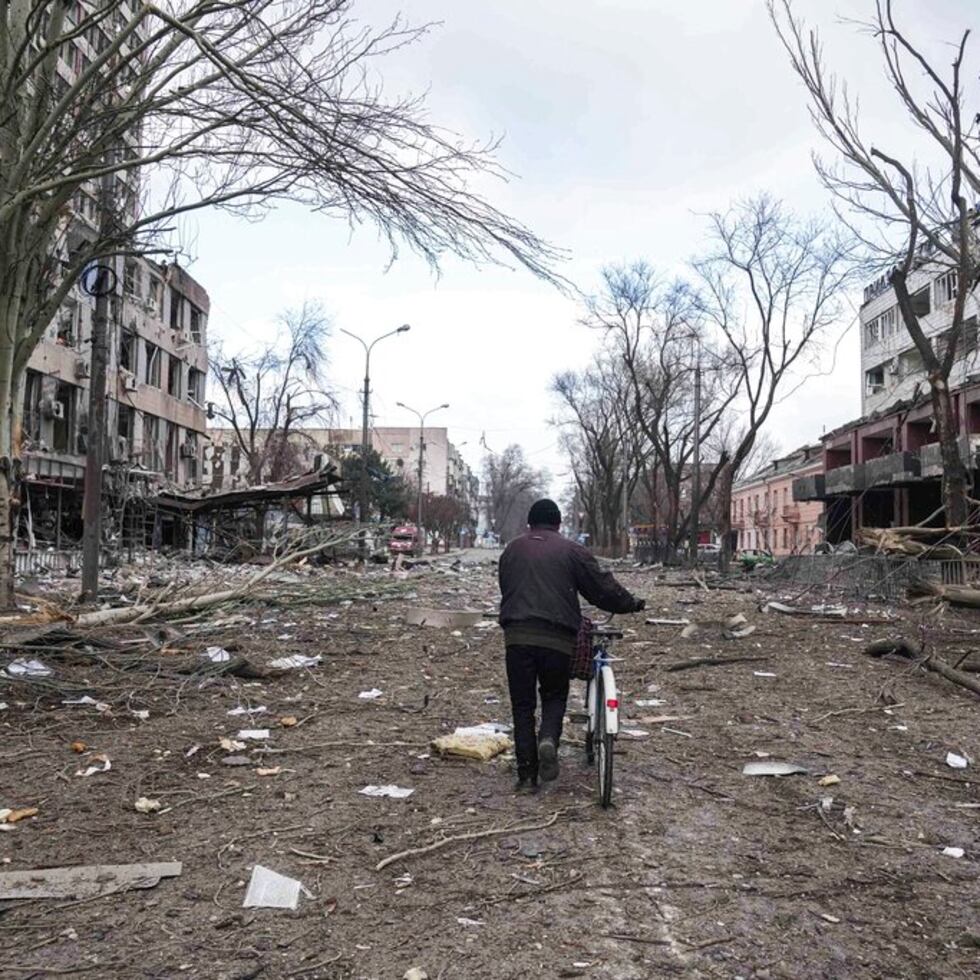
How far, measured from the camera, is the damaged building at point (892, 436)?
33188 millimetres

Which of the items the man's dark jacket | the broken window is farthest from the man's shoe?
the broken window

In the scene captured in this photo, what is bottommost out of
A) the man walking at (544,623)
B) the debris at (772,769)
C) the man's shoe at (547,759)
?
the debris at (772,769)

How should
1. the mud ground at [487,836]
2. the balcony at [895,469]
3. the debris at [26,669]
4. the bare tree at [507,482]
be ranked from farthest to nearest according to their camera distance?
1. the bare tree at [507,482]
2. the balcony at [895,469]
3. the debris at [26,669]
4. the mud ground at [487,836]

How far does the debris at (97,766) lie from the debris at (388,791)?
67.2 inches

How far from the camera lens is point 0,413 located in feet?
38.9

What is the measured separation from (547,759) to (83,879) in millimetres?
2433

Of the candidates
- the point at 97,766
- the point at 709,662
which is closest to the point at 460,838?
the point at 97,766

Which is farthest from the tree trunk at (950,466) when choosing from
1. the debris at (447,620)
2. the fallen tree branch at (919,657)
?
the debris at (447,620)

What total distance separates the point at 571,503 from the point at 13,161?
10246 centimetres

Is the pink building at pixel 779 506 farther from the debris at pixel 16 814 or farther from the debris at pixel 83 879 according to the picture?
the debris at pixel 83 879

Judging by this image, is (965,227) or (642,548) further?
(642,548)

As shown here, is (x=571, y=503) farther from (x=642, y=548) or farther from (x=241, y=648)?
(x=241, y=648)

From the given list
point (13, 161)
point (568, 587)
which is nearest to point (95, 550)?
point (13, 161)

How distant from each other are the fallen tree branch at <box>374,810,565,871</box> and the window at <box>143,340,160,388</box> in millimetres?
35415
